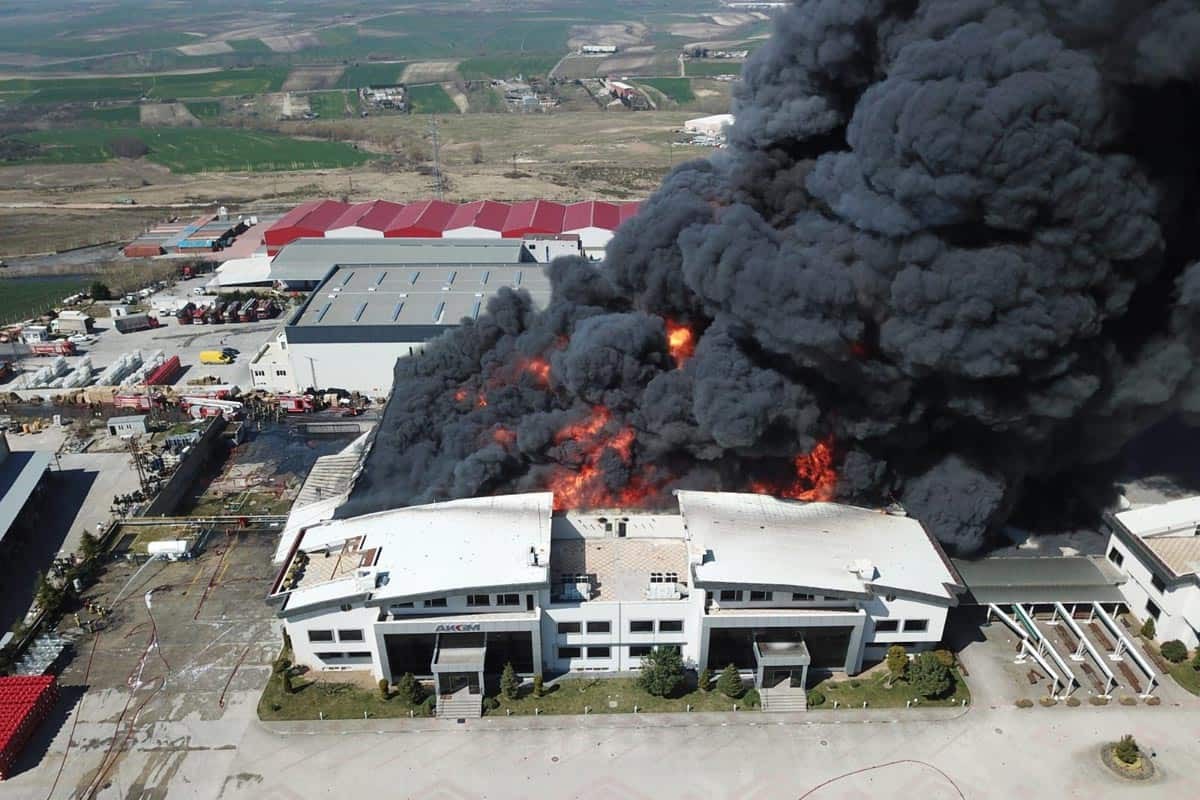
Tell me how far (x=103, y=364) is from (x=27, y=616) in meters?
30.5

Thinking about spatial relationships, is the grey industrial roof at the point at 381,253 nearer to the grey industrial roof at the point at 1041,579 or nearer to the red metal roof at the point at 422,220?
the red metal roof at the point at 422,220

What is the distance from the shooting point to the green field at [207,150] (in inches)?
5054

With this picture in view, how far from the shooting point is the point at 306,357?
5247 cm

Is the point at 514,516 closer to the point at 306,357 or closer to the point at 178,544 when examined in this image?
the point at 178,544

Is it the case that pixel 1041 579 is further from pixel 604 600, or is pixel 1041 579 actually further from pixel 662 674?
pixel 604 600

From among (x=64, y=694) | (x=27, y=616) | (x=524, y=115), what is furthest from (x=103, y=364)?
(x=524, y=115)

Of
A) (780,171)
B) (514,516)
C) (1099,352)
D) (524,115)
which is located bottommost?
(524,115)

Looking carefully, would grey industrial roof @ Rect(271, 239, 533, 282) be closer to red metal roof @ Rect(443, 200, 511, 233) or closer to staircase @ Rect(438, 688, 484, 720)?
red metal roof @ Rect(443, 200, 511, 233)

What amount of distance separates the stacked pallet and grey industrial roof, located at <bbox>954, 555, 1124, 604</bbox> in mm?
32135

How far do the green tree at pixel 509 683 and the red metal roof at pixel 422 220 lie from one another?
176ft

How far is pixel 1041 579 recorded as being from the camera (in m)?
33.2

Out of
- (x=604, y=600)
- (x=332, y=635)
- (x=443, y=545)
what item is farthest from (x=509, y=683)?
(x=332, y=635)

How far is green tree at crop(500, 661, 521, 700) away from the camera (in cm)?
2903

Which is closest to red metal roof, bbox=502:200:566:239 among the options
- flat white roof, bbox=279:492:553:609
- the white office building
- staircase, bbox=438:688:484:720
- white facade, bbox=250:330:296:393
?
white facade, bbox=250:330:296:393
